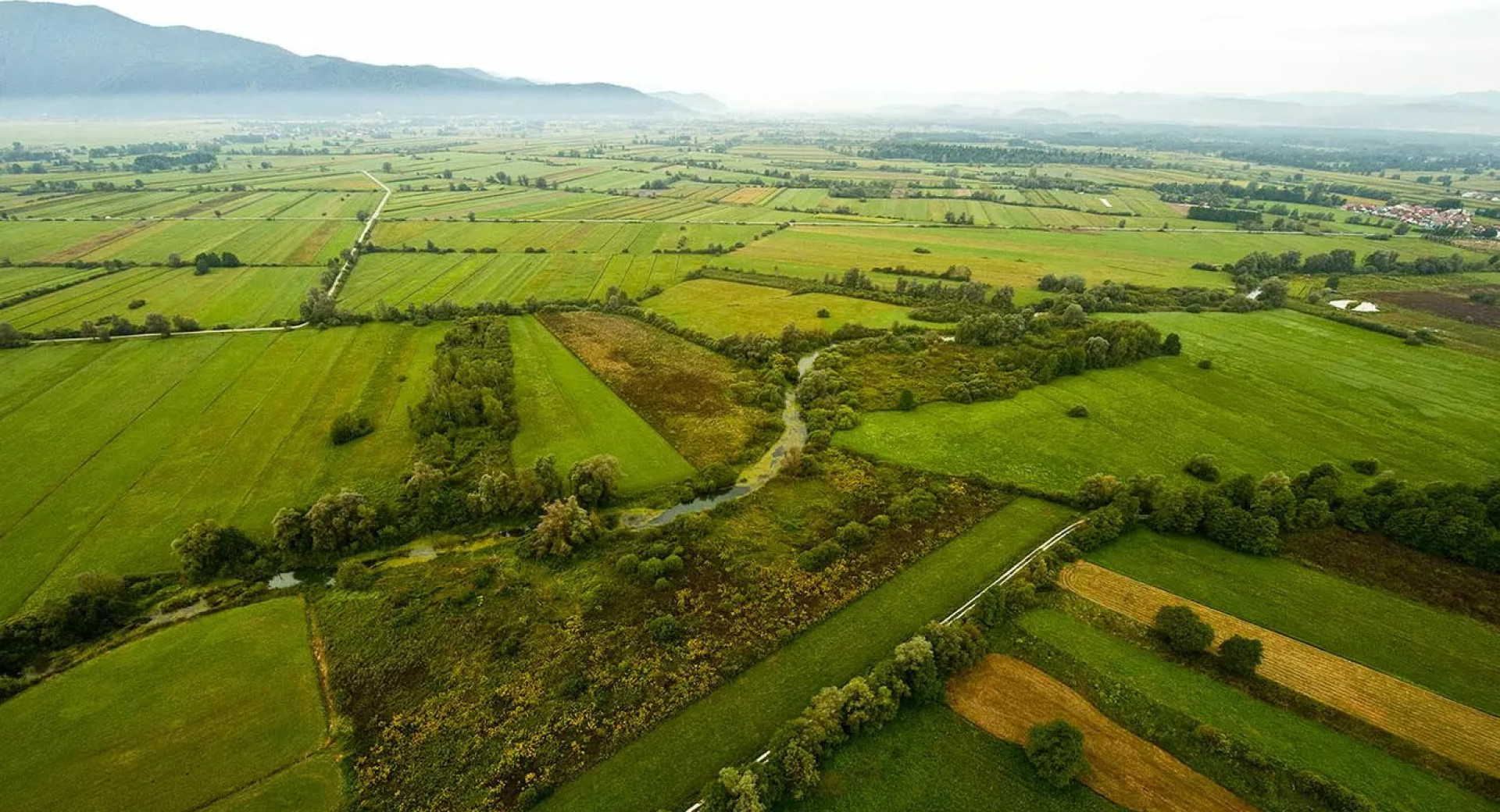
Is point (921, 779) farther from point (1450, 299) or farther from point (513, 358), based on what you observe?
point (1450, 299)

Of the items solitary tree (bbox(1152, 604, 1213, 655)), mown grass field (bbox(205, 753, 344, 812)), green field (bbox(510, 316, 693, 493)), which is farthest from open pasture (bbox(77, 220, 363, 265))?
solitary tree (bbox(1152, 604, 1213, 655))

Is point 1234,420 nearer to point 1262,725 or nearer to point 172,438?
point 1262,725

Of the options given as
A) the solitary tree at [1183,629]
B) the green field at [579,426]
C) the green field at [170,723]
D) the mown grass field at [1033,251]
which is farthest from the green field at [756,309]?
the green field at [170,723]

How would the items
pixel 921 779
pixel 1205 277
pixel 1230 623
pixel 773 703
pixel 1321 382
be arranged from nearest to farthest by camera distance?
pixel 921 779, pixel 773 703, pixel 1230 623, pixel 1321 382, pixel 1205 277

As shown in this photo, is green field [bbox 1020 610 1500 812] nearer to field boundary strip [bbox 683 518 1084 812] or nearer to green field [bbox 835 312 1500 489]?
field boundary strip [bbox 683 518 1084 812]

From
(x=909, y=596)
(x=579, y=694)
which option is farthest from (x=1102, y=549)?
(x=579, y=694)
